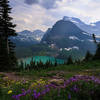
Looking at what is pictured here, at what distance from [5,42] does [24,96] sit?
2569 centimetres

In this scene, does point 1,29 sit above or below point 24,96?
above

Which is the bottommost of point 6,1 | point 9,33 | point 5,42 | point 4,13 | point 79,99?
point 79,99

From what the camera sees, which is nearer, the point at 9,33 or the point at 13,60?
the point at 9,33

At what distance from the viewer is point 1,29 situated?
→ 25.0 meters

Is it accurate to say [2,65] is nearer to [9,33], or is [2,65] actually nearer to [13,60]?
[13,60]

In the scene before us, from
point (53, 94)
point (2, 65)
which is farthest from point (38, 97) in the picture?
point (2, 65)

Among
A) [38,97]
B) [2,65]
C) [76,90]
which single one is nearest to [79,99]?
[76,90]

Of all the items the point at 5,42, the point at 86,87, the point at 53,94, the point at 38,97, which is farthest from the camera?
the point at 5,42

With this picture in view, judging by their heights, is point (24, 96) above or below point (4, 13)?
below

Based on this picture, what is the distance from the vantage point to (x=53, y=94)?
3232mm

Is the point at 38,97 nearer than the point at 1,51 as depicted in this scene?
Yes

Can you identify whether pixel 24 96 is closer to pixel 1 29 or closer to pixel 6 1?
pixel 1 29

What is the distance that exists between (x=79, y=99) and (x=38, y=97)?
3.92ft

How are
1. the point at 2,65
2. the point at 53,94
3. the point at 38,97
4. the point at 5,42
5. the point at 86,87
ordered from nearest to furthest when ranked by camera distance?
the point at 38,97 < the point at 53,94 < the point at 86,87 < the point at 2,65 < the point at 5,42
